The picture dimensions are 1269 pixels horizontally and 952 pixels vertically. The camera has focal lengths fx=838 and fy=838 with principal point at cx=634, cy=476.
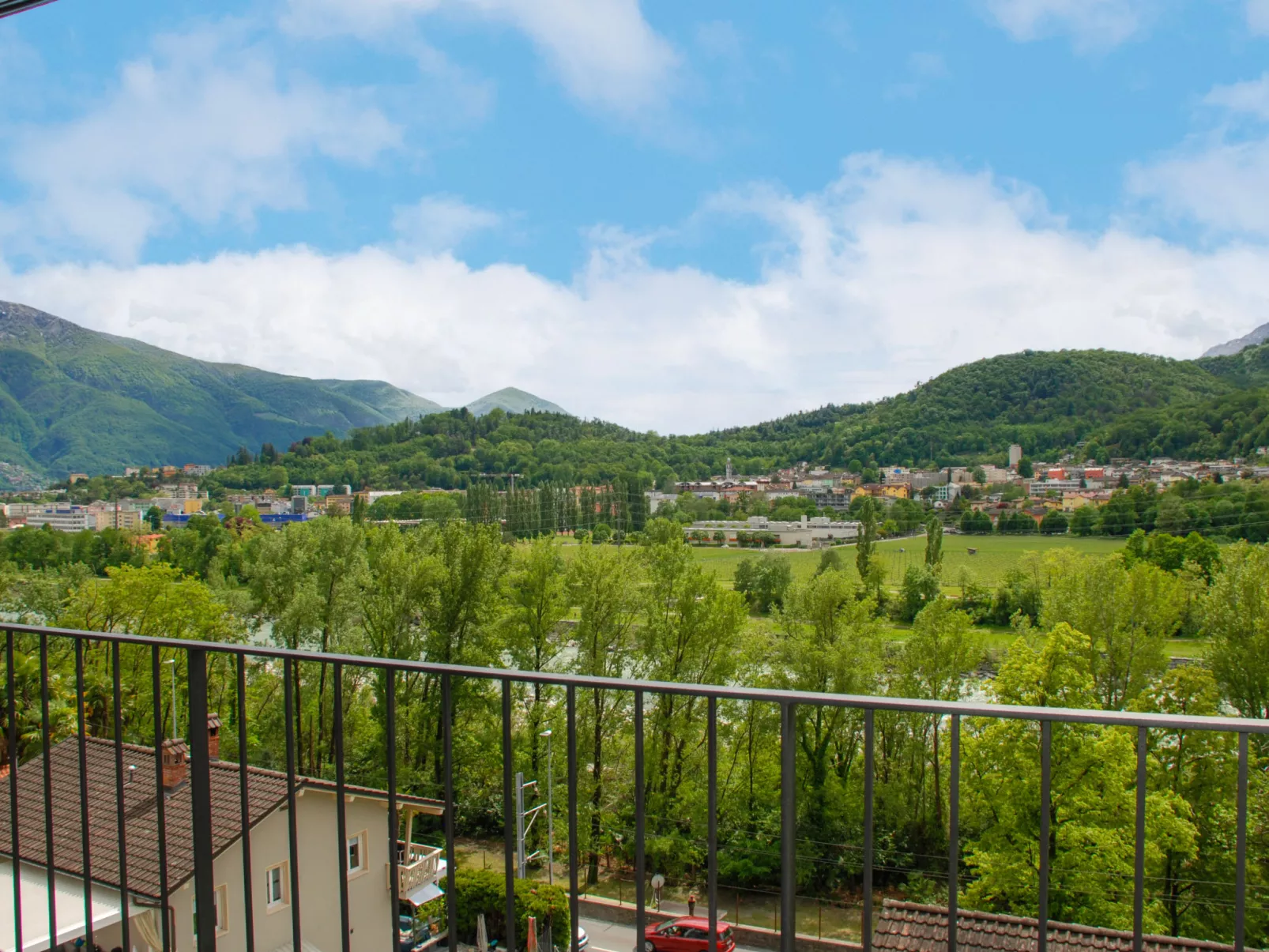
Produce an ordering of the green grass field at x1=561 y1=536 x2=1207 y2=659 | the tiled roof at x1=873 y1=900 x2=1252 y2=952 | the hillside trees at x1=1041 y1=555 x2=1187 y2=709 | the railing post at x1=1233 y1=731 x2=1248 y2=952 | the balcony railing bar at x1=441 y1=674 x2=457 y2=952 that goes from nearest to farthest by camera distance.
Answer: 1. the railing post at x1=1233 y1=731 x2=1248 y2=952
2. the balcony railing bar at x1=441 y1=674 x2=457 y2=952
3. the tiled roof at x1=873 y1=900 x2=1252 y2=952
4. the hillside trees at x1=1041 y1=555 x2=1187 y2=709
5. the green grass field at x1=561 y1=536 x2=1207 y2=659

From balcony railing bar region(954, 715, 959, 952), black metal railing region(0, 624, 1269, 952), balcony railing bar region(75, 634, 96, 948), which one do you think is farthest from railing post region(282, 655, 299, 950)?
balcony railing bar region(954, 715, 959, 952)

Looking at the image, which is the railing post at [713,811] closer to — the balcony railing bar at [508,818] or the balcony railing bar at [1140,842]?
the balcony railing bar at [508,818]

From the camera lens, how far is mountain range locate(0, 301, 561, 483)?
66.4 meters

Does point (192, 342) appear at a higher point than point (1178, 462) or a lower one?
higher

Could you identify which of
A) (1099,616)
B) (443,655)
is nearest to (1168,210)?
(1099,616)

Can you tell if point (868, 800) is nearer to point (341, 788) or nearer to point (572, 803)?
point (572, 803)

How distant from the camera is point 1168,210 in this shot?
63781 mm

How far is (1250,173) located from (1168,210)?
28.8 feet

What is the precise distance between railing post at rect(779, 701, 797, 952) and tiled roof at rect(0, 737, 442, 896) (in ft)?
3.23

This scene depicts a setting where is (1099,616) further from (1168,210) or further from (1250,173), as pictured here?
(1168,210)

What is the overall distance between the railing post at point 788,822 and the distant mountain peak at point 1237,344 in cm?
5460

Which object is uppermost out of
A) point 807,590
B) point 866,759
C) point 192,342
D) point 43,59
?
point 192,342

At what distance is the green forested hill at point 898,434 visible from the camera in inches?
1571

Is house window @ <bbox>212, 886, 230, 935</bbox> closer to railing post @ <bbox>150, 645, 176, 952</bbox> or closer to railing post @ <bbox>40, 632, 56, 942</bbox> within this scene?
railing post @ <bbox>150, 645, 176, 952</bbox>
